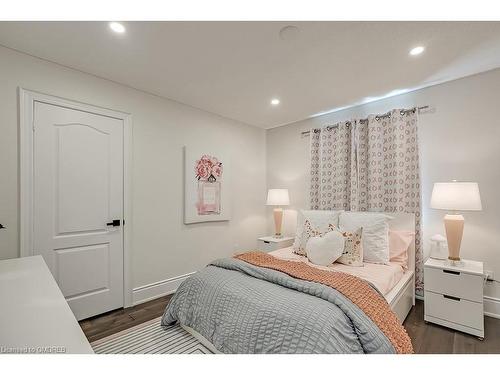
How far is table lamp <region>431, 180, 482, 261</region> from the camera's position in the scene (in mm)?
2139

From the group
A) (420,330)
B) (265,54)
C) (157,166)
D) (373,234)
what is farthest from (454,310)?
(157,166)

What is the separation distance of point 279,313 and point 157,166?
218 cm

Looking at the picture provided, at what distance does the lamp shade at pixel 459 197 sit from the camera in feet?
7.00

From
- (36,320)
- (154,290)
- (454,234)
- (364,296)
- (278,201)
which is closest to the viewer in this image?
(36,320)

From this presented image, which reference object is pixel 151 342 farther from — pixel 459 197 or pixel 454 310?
pixel 459 197

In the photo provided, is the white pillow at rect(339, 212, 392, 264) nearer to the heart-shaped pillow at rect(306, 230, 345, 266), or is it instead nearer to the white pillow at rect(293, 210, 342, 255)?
the white pillow at rect(293, 210, 342, 255)

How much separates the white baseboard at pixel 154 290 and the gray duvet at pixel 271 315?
92 centimetres

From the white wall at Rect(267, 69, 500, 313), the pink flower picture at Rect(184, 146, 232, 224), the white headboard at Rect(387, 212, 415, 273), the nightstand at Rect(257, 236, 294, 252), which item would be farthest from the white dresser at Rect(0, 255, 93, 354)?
the white wall at Rect(267, 69, 500, 313)

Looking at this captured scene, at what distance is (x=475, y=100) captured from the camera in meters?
2.48

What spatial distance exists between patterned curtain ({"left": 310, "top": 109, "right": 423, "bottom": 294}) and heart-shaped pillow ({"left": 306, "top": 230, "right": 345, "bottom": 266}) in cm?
94

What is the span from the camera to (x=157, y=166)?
294cm

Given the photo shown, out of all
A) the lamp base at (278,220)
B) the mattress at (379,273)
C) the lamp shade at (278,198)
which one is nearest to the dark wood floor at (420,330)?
the mattress at (379,273)

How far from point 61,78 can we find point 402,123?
352 cm
